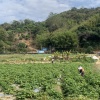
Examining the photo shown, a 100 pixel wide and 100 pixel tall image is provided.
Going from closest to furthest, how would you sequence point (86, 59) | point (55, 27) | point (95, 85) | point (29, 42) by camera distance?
point (95, 85) < point (86, 59) < point (29, 42) < point (55, 27)

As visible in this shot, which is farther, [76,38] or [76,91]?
[76,38]

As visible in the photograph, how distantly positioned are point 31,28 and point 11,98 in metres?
89.1

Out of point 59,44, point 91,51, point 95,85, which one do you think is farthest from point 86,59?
point 95,85

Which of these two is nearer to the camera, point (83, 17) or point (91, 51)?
point (91, 51)

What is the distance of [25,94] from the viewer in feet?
46.4

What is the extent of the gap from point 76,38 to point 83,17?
38348mm

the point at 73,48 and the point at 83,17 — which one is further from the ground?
the point at 83,17

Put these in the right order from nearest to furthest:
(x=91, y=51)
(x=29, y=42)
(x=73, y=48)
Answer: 1. (x=91, y=51)
2. (x=73, y=48)
3. (x=29, y=42)

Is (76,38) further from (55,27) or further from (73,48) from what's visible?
(55,27)

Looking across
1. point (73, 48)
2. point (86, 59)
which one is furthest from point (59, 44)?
point (86, 59)

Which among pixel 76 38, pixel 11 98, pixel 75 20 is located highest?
pixel 75 20

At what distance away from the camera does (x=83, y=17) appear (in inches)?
4220

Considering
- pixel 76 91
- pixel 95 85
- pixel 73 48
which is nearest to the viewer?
pixel 76 91

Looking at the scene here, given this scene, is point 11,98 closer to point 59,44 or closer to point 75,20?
point 59,44
